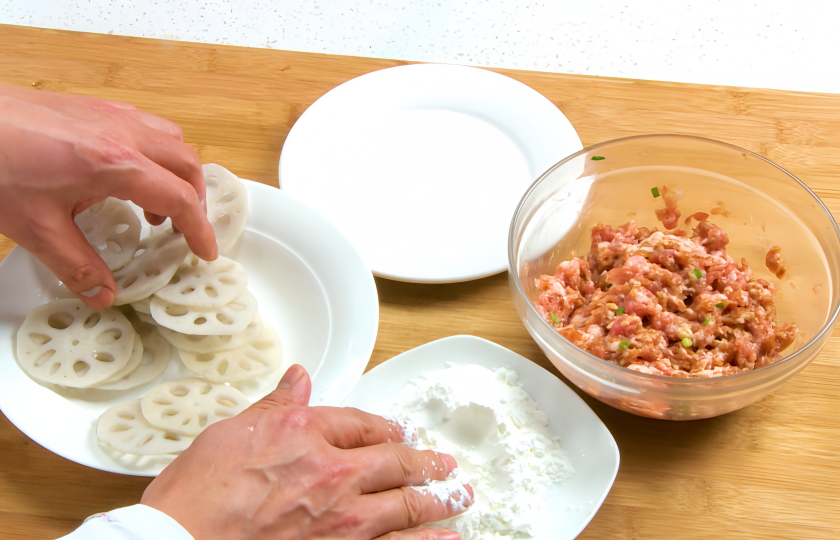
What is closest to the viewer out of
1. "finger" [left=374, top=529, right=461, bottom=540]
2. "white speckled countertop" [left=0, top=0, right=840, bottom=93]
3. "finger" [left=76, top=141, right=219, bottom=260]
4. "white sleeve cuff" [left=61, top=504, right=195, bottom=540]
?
"white sleeve cuff" [left=61, top=504, right=195, bottom=540]

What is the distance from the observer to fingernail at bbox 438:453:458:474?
1055mm

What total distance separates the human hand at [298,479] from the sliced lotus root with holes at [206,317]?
0.62ft

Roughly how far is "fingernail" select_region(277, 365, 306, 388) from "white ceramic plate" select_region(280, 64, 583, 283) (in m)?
0.35

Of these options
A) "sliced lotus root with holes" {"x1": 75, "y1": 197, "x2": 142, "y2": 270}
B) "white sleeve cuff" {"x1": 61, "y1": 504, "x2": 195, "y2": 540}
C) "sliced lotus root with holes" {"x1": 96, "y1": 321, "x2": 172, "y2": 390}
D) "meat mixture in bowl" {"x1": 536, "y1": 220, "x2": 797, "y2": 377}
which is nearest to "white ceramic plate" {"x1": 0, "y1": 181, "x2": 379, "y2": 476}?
"sliced lotus root with holes" {"x1": 96, "y1": 321, "x2": 172, "y2": 390}

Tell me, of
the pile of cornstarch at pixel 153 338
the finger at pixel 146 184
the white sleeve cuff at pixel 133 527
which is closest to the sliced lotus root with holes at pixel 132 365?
the pile of cornstarch at pixel 153 338

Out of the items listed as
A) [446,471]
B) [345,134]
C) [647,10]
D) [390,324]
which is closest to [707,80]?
[647,10]

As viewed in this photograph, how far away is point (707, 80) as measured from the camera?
1965mm

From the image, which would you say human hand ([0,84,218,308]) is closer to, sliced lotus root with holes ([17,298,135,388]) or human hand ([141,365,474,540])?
sliced lotus root with holes ([17,298,135,388])

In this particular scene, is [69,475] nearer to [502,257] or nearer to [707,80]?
[502,257]

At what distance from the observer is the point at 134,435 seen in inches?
41.9

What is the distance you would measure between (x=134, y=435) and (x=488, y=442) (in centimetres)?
61

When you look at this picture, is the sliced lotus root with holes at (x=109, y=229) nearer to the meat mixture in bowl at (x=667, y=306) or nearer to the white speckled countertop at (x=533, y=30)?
the meat mixture in bowl at (x=667, y=306)

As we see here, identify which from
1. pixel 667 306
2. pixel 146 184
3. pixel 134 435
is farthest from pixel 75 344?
pixel 667 306

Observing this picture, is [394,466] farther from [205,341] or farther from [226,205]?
[226,205]
